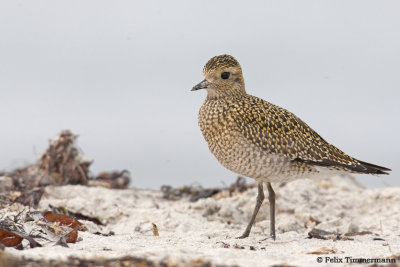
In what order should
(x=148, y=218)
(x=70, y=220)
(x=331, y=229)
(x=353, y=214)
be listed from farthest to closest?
(x=353, y=214), (x=148, y=218), (x=331, y=229), (x=70, y=220)

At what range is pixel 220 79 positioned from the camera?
23.5 feet

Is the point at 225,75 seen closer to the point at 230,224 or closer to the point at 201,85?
the point at 201,85

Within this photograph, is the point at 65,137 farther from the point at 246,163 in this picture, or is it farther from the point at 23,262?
the point at 23,262

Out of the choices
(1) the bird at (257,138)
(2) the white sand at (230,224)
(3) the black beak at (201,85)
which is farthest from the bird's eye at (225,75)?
(2) the white sand at (230,224)

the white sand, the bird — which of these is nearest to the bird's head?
the bird

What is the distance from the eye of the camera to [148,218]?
7.97 metres

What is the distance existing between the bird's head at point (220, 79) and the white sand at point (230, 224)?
5.31 feet

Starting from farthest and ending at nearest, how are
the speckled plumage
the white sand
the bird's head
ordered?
the bird's head < the speckled plumage < the white sand

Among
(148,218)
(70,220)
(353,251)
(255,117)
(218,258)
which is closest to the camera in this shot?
(218,258)

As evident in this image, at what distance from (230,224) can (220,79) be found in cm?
217

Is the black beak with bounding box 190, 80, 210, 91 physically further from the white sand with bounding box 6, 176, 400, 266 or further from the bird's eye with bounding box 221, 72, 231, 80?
the white sand with bounding box 6, 176, 400, 266

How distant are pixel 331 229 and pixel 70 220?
10.4 feet

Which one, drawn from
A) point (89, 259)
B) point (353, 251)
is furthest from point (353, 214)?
point (89, 259)

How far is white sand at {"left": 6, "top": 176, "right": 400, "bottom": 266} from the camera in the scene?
4.84m
